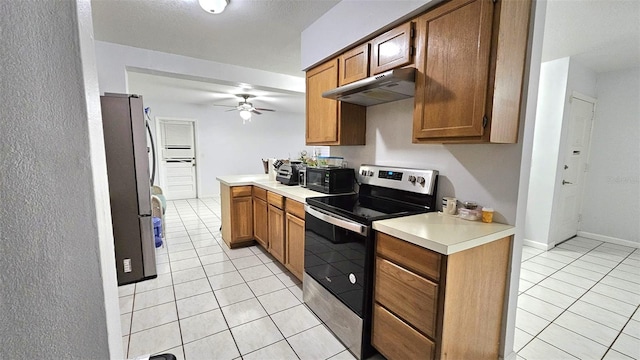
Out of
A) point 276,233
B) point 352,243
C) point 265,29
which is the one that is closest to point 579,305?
point 352,243

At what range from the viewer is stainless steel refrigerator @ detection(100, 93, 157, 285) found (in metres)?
2.28

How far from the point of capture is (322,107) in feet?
8.25

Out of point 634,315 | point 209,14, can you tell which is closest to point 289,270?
point 209,14

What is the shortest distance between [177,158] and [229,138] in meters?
1.27

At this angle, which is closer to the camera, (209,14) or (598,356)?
(598,356)

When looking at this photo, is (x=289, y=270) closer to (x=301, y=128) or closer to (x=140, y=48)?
(x=140, y=48)

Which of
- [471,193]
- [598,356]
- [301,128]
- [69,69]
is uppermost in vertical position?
[301,128]

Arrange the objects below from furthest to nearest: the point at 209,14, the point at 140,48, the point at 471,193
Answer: the point at 140,48
the point at 209,14
the point at 471,193

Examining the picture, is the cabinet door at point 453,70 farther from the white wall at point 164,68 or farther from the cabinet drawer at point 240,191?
the white wall at point 164,68

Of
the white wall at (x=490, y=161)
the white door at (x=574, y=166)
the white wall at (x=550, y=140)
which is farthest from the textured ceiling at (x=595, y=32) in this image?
the white wall at (x=490, y=161)

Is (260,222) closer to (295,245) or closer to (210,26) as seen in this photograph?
(295,245)

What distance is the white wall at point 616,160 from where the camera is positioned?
3439 mm

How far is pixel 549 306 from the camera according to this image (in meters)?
2.20

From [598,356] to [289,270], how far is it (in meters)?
2.23
